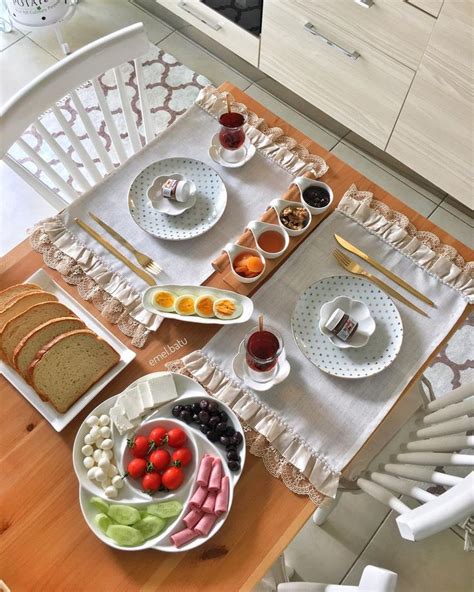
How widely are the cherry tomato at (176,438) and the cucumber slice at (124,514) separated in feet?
0.42

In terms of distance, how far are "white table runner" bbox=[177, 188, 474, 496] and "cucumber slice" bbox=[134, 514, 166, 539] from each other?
0.78 feet

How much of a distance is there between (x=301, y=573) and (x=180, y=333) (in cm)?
91

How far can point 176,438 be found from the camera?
3.53 feet

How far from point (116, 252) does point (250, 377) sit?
1.32 feet

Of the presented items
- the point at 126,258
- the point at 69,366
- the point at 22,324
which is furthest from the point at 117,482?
the point at 126,258

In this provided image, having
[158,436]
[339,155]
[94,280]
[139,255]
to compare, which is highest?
[339,155]

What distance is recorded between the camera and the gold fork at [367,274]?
1.22 metres

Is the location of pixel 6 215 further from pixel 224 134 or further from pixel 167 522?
pixel 167 522

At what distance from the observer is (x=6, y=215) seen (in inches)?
87.8

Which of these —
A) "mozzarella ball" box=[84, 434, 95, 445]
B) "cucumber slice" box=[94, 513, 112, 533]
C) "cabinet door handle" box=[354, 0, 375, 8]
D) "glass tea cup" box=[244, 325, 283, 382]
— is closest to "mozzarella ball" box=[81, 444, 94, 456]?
"mozzarella ball" box=[84, 434, 95, 445]

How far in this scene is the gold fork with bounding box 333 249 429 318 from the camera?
48.0 inches

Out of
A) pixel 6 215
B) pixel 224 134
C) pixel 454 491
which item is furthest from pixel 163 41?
pixel 454 491

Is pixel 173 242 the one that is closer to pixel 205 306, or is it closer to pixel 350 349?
pixel 205 306

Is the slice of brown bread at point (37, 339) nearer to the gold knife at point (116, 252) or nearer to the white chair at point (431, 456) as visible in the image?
the gold knife at point (116, 252)
